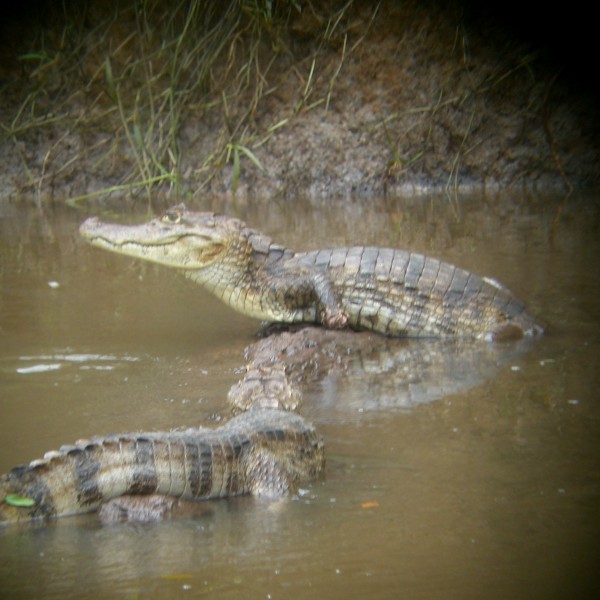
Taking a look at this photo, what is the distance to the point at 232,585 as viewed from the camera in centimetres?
248

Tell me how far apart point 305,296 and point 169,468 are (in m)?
2.57

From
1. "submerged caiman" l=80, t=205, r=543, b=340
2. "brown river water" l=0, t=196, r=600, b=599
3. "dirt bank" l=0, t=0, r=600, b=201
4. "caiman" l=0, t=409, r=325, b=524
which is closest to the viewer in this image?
"brown river water" l=0, t=196, r=600, b=599

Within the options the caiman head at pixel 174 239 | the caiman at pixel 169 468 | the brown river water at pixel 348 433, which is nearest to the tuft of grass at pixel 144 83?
the brown river water at pixel 348 433

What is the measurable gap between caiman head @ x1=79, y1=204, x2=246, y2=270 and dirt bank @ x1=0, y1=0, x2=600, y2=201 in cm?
555

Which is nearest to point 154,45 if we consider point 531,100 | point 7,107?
point 7,107

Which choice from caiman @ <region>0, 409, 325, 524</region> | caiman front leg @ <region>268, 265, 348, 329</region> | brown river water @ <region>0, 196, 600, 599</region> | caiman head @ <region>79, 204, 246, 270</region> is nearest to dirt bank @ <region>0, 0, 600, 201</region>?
brown river water @ <region>0, 196, 600, 599</region>

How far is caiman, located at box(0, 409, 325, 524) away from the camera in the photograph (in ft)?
9.36

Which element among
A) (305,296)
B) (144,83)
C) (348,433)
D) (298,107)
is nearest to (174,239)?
(305,296)

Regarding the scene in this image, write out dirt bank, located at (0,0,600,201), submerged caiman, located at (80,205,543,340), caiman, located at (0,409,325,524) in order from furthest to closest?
dirt bank, located at (0,0,600,201) < submerged caiman, located at (80,205,543,340) < caiman, located at (0,409,325,524)

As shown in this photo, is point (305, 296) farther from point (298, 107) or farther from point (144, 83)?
point (144, 83)

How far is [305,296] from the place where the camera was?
5.54 metres

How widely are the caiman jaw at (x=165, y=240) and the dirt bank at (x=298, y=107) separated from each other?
5557 millimetres

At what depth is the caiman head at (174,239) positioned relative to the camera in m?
5.59

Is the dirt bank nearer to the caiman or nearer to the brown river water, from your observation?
the brown river water
